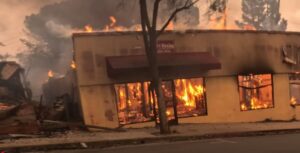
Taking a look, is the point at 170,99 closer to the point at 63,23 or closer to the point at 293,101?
the point at 293,101

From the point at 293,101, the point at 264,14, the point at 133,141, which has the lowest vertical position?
the point at 133,141

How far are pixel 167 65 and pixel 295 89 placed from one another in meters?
8.21

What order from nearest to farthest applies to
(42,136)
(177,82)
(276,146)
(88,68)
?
(276,146) < (42,136) < (88,68) < (177,82)

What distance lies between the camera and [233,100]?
18.5m

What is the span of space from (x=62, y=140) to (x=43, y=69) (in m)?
37.1

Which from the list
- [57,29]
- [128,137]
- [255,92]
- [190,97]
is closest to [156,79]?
[128,137]

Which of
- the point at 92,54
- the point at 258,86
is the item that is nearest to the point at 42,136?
the point at 92,54

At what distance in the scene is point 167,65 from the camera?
1642 centimetres

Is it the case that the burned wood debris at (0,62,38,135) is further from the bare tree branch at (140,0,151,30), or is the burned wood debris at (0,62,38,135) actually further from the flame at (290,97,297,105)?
the flame at (290,97,297,105)

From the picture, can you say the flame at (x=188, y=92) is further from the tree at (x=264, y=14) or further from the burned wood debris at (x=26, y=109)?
the tree at (x=264, y=14)

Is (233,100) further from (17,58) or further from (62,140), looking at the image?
(17,58)

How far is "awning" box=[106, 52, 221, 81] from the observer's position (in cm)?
1583

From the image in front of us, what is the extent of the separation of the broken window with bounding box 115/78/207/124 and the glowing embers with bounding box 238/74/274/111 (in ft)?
7.35

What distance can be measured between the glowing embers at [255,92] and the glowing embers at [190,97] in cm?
216
